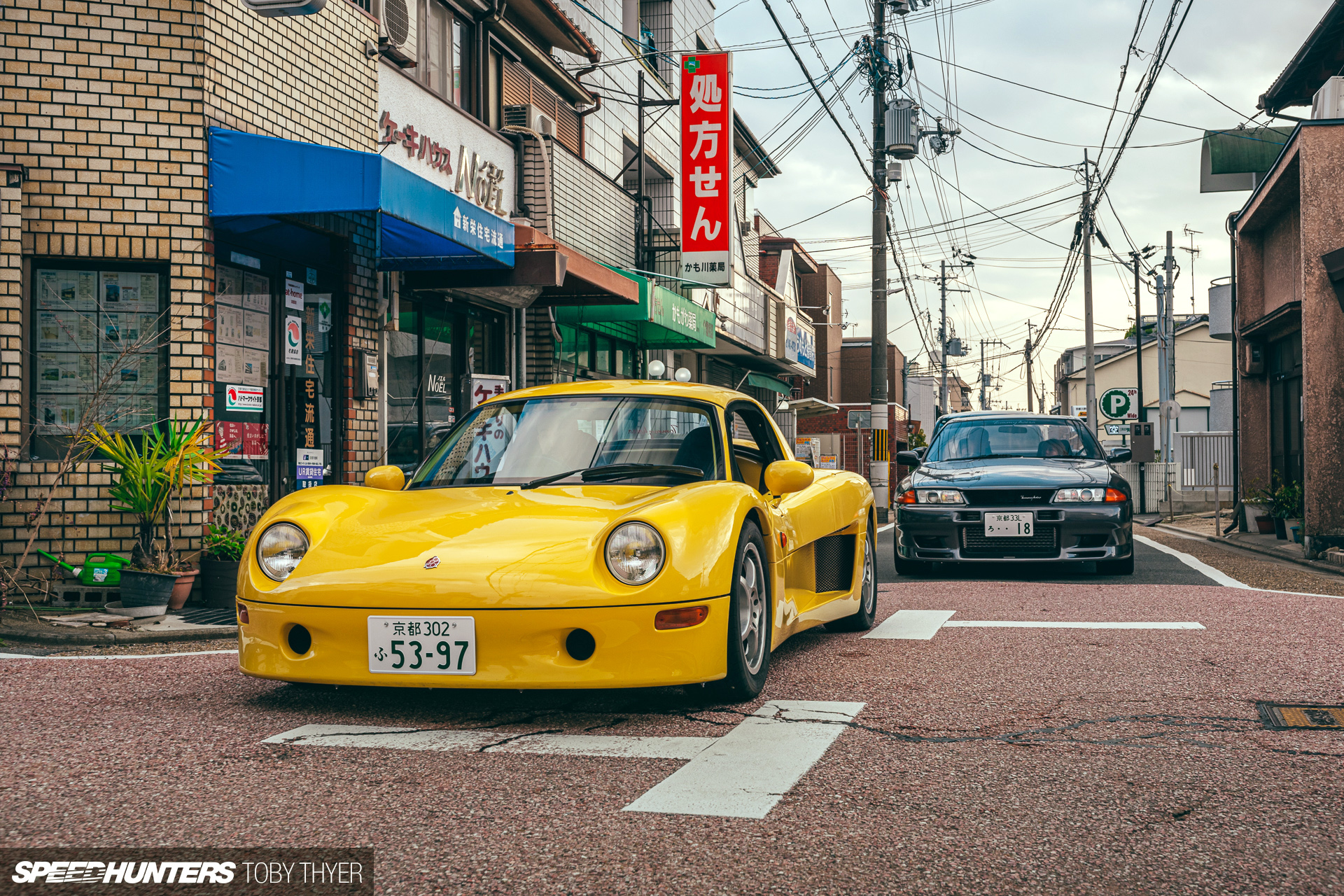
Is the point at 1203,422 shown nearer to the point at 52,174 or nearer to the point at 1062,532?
the point at 1062,532

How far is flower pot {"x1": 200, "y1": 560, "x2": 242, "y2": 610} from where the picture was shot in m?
7.40

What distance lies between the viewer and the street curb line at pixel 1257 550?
1096 centimetres

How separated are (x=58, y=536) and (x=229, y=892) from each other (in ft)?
19.2

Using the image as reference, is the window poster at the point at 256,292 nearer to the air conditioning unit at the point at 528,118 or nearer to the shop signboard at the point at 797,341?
the air conditioning unit at the point at 528,118

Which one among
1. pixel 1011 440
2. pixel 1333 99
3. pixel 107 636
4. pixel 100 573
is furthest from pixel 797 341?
pixel 107 636

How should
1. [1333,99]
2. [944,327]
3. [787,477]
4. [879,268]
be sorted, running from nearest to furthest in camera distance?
[787,477] → [1333,99] → [879,268] → [944,327]

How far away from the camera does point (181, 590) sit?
7199mm

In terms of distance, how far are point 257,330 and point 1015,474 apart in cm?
609

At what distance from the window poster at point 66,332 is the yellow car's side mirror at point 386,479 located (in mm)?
3863

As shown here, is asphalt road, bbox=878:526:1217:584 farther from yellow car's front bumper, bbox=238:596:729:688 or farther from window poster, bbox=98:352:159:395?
yellow car's front bumper, bbox=238:596:729:688

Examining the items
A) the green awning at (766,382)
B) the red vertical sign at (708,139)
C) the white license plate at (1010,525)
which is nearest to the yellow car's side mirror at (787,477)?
the white license plate at (1010,525)

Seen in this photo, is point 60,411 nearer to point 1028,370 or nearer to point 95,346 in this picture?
point 95,346

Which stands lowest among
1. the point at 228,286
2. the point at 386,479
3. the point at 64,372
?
the point at 386,479

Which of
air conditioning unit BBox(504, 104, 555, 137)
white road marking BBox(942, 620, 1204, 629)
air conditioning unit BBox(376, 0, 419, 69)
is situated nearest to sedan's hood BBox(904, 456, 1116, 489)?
white road marking BBox(942, 620, 1204, 629)
